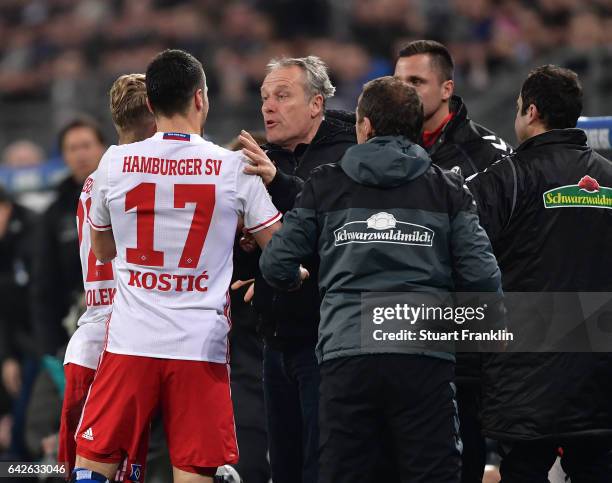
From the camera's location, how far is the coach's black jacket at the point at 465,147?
5977 mm

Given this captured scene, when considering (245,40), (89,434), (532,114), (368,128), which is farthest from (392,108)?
(245,40)

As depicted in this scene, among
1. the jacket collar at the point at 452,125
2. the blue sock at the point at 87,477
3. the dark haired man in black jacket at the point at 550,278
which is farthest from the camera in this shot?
the jacket collar at the point at 452,125

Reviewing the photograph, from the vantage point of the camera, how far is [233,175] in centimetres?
492

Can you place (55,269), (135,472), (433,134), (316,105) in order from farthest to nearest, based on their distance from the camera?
(55,269) < (433,134) < (316,105) < (135,472)

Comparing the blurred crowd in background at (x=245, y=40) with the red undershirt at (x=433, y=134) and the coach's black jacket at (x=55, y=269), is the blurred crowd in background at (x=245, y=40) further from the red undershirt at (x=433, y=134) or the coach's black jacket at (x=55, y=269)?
the red undershirt at (x=433, y=134)

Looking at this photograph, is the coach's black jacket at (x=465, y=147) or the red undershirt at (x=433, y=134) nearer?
the coach's black jacket at (x=465, y=147)

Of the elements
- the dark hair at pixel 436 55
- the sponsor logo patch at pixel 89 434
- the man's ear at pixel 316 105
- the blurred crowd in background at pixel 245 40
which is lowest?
the sponsor logo patch at pixel 89 434

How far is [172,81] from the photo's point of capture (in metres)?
4.92

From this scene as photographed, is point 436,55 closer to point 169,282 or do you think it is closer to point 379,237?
point 379,237

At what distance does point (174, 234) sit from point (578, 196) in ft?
5.54

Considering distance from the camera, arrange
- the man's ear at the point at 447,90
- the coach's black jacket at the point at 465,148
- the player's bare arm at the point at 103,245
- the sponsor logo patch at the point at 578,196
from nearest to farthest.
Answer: the player's bare arm at the point at 103,245 < the sponsor logo patch at the point at 578,196 < the coach's black jacket at the point at 465,148 < the man's ear at the point at 447,90

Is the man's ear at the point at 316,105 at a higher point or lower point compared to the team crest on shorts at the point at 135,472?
higher

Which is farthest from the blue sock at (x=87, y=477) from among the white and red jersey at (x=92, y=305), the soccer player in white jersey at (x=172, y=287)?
the white and red jersey at (x=92, y=305)

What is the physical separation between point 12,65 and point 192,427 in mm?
14237
